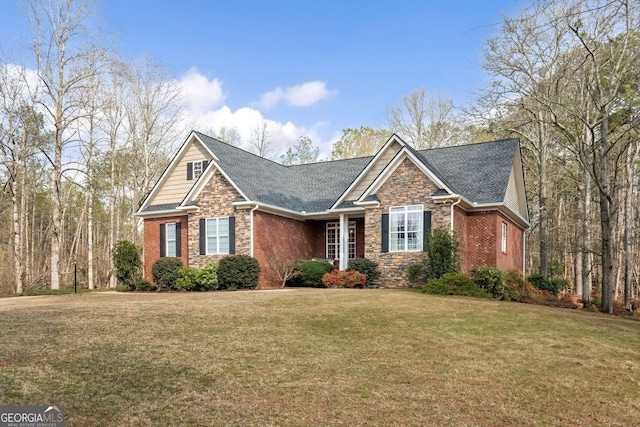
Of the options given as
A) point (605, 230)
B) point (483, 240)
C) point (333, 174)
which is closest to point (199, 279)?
point (333, 174)

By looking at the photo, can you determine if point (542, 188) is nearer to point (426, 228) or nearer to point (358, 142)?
point (426, 228)

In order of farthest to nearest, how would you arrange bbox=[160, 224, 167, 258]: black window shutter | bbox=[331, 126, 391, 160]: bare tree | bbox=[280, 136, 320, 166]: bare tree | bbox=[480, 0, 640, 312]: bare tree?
bbox=[280, 136, 320, 166]: bare tree → bbox=[331, 126, 391, 160]: bare tree → bbox=[160, 224, 167, 258]: black window shutter → bbox=[480, 0, 640, 312]: bare tree

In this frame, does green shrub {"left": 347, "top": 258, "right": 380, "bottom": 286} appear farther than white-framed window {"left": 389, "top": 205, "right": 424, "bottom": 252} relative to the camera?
Yes

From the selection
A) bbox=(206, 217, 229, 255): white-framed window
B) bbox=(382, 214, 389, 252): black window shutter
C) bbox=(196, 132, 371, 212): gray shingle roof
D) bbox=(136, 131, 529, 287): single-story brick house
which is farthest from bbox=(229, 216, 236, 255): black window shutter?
bbox=(382, 214, 389, 252): black window shutter

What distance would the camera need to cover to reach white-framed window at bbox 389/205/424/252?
19359mm

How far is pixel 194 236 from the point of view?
2219cm

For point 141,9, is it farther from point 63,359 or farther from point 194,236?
point 63,359

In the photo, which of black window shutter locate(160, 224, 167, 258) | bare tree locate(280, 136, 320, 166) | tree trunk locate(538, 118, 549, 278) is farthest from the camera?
bare tree locate(280, 136, 320, 166)

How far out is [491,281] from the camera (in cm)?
1664

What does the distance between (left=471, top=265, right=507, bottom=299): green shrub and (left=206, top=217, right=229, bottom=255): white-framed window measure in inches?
403

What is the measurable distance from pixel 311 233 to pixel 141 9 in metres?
12.2

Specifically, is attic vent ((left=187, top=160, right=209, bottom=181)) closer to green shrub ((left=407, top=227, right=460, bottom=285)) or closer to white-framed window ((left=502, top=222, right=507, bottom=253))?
green shrub ((left=407, top=227, right=460, bottom=285))

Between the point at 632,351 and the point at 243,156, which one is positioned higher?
the point at 243,156

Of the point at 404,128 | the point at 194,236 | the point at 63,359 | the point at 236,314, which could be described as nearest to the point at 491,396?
the point at 63,359
